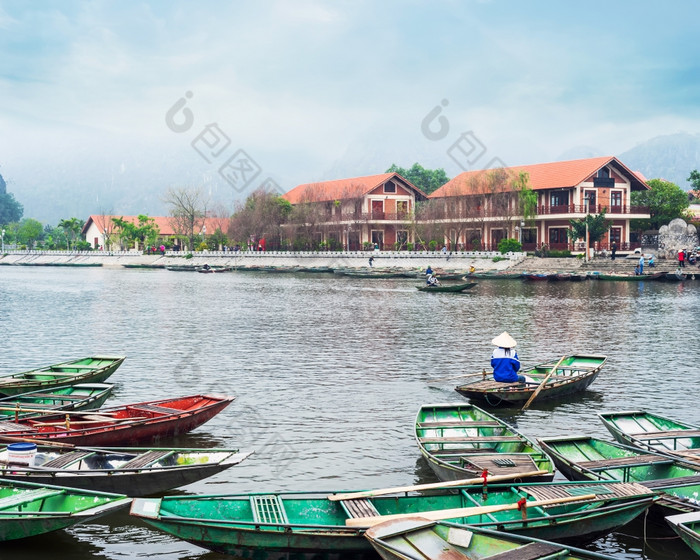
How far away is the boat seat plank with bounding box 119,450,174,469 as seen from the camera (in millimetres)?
9352

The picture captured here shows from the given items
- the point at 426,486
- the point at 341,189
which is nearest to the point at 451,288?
the point at 426,486

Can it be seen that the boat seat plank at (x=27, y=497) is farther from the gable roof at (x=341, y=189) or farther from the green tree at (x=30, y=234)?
Result: the green tree at (x=30, y=234)

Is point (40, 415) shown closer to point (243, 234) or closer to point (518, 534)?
point (518, 534)

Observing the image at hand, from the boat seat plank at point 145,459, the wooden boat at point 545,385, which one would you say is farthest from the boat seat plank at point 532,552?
the wooden boat at point 545,385

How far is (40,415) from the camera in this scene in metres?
12.0

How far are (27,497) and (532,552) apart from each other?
5790mm

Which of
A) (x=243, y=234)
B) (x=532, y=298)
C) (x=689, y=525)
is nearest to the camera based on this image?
(x=689, y=525)

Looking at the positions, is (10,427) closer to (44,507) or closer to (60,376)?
(44,507)

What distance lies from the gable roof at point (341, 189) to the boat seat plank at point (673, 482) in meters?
69.1

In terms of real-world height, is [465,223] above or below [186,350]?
above

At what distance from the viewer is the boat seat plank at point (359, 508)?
25.8 feet

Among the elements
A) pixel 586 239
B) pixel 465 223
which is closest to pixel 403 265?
pixel 465 223

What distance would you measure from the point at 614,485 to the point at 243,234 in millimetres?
80424

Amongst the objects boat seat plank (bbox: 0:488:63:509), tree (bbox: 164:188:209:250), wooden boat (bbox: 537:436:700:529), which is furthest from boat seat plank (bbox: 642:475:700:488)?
tree (bbox: 164:188:209:250)
